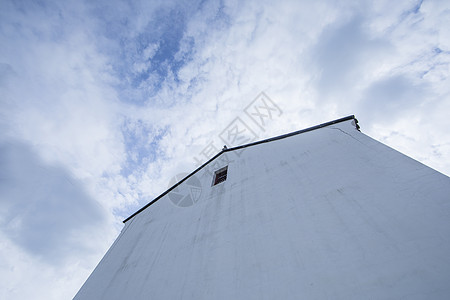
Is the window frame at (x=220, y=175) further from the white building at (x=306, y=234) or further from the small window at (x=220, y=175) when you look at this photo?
the white building at (x=306, y=234)

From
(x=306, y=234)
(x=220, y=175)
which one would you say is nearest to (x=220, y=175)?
(x=220, y=175)

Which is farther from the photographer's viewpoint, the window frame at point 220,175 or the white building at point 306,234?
the window frame at point 220,175

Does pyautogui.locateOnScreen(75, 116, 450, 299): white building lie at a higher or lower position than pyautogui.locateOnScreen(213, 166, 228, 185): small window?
lower

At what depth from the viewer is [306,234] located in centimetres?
351

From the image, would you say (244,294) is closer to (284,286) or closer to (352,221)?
(284,286)

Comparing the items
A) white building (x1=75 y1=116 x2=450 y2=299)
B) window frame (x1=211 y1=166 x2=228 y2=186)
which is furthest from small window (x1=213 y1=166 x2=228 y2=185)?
white building (x1=75 y1=116 x2=450 y2=299)

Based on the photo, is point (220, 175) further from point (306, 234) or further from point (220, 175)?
point (306, 234)

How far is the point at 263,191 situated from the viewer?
5156mm

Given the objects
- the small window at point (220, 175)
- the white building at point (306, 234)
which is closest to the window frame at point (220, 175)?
the small window at point (220, 175)

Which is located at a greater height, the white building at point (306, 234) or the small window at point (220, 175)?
the small window at point (220, 175)

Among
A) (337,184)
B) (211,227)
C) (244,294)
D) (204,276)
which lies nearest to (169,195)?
(211,227)

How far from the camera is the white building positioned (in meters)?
2.57

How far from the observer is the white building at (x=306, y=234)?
257 cm

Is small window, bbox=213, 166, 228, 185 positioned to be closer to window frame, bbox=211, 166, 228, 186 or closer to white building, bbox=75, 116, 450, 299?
window frame, bbox=211, 166, 228, 186
